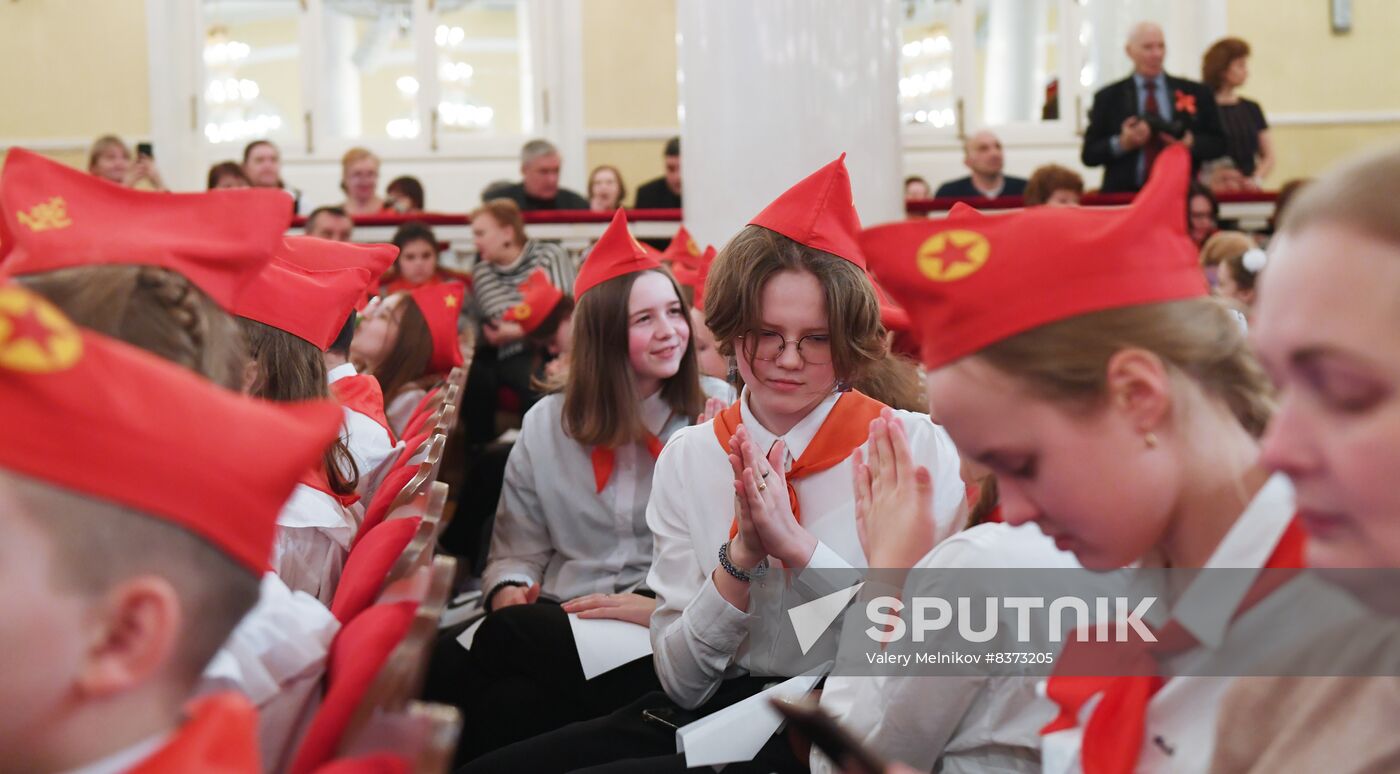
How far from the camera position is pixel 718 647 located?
2094 mm

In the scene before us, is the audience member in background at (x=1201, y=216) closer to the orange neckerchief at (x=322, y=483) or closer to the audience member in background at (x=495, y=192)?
the audience member in background at (x=495, y=192)

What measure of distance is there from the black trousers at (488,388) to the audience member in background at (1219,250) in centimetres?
Result: 264

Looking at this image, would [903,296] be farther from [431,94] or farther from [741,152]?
[431,94]

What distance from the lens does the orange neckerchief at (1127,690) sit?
→ 111 centimetres

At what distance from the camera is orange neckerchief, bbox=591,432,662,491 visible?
312 centimetres

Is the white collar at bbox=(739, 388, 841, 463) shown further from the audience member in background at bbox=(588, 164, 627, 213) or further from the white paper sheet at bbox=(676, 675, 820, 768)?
the audience member in background at bbox=(588, 164, 627, 213)

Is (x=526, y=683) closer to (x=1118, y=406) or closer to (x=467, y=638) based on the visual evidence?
(x=467, y=638)

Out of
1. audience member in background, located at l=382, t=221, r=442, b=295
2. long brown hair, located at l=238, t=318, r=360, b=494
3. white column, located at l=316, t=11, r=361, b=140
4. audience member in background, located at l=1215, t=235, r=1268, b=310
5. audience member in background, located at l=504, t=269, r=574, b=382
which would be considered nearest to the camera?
long brown hair, located at l=238, t=318, r=360, b=494

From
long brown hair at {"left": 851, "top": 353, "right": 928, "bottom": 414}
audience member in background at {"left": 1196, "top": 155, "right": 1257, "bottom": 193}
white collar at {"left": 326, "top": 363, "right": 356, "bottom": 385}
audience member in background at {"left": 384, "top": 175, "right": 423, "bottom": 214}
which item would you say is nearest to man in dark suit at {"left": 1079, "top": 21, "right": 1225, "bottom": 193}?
audience member in background at {"left": 1196, "top": 155, "right": 1257, "bottom": 193}

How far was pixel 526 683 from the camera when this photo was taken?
102 inches

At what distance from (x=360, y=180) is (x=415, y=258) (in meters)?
2.09

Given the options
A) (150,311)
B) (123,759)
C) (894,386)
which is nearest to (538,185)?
(894,386)

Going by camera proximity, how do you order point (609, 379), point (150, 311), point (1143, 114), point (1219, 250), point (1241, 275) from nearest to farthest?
point (150, 311) < point (609, 379) < point (1241, 275) < point (1219, 250) < point (1143, 114)

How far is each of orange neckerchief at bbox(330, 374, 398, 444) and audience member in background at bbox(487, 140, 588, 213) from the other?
476 centimetres
